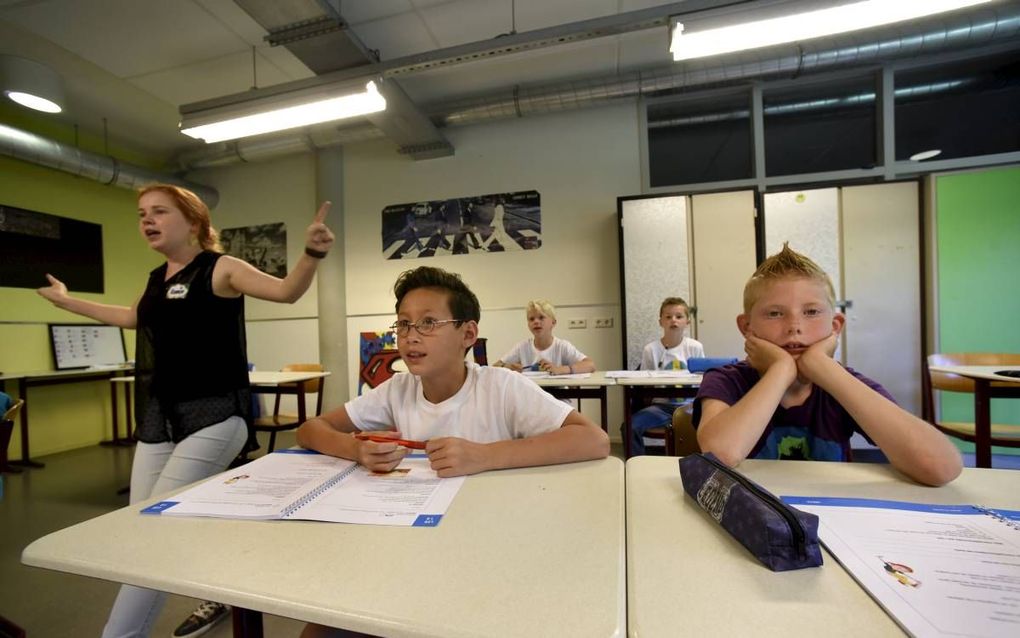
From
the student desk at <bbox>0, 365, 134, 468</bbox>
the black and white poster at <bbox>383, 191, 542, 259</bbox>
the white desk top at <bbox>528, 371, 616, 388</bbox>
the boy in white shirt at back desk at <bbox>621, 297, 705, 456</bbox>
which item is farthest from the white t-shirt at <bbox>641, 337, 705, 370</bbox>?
the student desk at <bbox>0, 365, 134, 468</bbox>

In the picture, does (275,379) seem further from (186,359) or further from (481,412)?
(481,412)

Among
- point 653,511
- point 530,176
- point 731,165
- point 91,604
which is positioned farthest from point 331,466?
point 731,165

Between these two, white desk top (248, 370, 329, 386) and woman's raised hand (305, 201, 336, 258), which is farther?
white desk top (248, 370, 329, 386)

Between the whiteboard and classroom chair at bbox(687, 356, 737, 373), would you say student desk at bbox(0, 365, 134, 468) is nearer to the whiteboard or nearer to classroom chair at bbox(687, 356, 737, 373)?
the whiteboard

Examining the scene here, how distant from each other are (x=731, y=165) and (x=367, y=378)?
3945mm

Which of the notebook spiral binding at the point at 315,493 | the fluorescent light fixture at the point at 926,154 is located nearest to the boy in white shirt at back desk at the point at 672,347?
the notebook spiral binding at the point at 315,493

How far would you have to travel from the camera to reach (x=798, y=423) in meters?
1.09

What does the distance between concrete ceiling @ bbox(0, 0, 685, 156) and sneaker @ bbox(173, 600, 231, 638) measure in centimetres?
343

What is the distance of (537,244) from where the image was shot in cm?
446

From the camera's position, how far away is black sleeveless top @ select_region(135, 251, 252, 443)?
4.12 ft

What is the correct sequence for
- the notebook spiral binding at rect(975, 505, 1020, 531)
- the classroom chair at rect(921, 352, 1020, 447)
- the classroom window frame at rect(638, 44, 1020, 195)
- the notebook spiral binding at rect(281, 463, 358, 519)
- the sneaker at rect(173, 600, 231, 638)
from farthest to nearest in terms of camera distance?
the classroom window frame at rect(638, 44, 1020, 195) < the classroom chair at rect(921, 352, 1020, 447) < the sneaker at rect(173, 600, 231, 638) < the notebook spiral binding at rect(281, 463, 358, 519) < the notebook spiral binding at rect(975, 505, 1020, 531)

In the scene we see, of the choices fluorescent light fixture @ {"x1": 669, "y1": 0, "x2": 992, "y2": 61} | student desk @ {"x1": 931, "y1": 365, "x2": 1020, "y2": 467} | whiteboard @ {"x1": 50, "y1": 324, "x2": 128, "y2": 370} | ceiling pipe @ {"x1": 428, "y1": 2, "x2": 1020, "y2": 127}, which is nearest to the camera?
student desk @ {"x1": 931, "y1": 365, "x2": 1020, "y2": 467}

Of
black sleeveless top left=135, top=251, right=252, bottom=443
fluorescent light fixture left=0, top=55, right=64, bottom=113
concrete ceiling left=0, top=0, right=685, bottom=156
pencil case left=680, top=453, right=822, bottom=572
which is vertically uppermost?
concrete ceiling left=0, top=0, right=685, bottom=156

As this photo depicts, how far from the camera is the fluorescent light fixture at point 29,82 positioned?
3258mm
